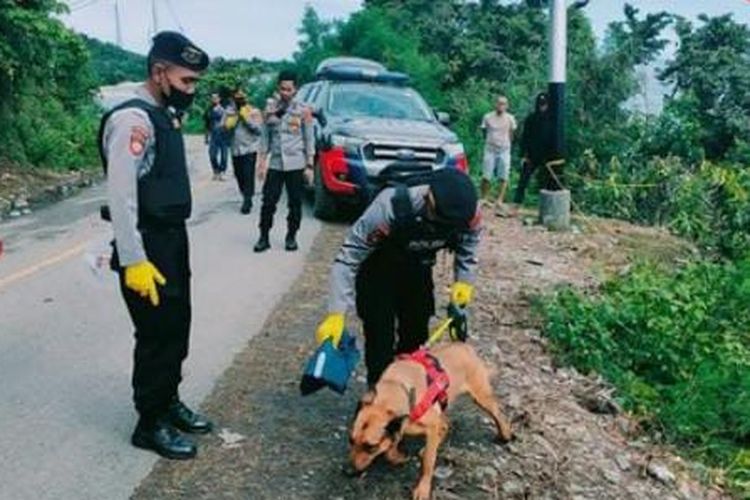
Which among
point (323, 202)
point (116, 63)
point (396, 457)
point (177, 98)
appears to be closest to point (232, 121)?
point (323, 202)

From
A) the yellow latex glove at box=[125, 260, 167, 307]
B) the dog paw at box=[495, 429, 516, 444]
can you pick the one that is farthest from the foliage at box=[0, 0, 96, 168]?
A: the dog paw at box=[495, 429, 516, 444]

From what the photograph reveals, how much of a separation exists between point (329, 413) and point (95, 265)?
5.21ft

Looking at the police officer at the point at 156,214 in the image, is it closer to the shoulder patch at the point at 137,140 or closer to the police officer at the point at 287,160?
the shoulder patch at the point at 137,140

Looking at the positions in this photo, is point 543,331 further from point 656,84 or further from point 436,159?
point 656,84

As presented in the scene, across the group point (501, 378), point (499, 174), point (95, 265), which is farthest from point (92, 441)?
point (499, 174)

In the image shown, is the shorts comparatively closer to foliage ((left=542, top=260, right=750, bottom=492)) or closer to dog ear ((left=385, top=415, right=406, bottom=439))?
foliage ((left=542, top=260, right=750, bottom=492))

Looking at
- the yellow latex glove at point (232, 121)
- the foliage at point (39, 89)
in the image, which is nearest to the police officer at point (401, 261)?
the yellow latex glove at point (232, 121)

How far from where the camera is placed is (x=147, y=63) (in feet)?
13.2

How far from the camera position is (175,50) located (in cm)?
396

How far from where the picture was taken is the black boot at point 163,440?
14.4 ft

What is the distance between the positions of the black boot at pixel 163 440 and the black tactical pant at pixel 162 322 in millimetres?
130

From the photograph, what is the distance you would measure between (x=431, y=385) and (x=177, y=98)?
5.73ft

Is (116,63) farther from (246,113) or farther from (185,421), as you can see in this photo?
(185,421)

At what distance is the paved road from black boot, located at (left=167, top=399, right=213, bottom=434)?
0.89 ft
